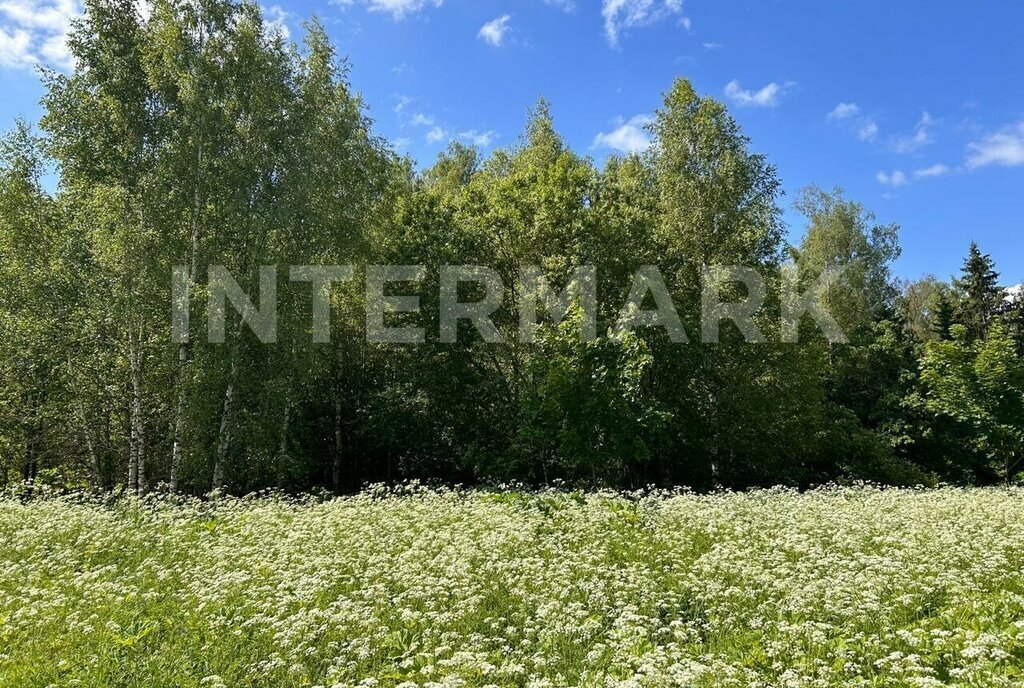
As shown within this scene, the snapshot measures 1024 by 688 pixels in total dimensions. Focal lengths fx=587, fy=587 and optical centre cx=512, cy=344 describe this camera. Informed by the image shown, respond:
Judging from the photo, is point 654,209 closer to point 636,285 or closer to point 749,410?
point 636,285

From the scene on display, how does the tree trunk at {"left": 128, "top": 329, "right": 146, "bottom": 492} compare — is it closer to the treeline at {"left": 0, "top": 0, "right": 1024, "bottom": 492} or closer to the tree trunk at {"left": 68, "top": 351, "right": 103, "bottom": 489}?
the treeline at {"left": 0, "top": 0, "right": 1024, "bottom": 492}

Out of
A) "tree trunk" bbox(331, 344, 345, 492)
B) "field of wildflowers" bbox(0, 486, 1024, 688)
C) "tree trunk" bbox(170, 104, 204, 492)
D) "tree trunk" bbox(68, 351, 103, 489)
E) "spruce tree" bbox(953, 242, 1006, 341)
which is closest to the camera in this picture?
"field of wildflowers" bbox(0, 486, 1024, 688)

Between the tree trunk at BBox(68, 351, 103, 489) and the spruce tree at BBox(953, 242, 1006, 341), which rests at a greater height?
the spruce tree at BBox(953, 242, 1006, 341)

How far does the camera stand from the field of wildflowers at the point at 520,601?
17.5ft

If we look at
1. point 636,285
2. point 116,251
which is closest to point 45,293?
point 116,251

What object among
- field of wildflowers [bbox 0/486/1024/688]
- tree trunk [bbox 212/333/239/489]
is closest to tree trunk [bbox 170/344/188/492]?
Answer: tree trunk [bbox 212/333/239/489]

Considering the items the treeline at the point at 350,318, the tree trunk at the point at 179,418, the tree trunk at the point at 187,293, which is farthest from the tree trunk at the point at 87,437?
the tree trunk at the point at 179,418

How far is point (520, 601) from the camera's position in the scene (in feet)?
23.9

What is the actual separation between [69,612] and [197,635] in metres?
2.06

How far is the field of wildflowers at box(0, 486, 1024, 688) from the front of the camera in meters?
5.33

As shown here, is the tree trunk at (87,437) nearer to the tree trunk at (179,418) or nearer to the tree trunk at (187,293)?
the tree trunk at (187,293)

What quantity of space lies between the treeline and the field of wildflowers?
894cm

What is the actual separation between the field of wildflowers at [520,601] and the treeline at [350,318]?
29.3 ft

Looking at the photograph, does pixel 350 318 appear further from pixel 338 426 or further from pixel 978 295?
pixel 978 295
